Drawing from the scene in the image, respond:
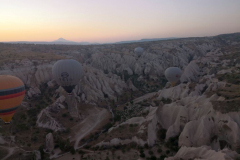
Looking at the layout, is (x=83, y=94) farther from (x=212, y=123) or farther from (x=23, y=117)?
(x=212, y=123)

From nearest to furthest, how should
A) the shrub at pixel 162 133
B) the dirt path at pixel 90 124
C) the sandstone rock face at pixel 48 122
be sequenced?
the shrub at pixel 162 133, the dirt path at pixel 90 124, the sandstone rock face at pixel 48 122

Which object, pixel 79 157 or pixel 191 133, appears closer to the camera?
pixel 191 133

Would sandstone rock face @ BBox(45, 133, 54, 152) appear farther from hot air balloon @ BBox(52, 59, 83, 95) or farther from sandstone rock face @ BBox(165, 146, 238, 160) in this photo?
sandstone rock face @ BBox(165, 146, 238, 160)

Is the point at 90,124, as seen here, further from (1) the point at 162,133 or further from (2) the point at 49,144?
(1) the point at 162,133

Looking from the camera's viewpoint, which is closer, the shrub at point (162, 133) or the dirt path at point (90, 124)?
the shrub at point (162, 133)

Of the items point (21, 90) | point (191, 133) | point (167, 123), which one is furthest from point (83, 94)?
point (191, 133)

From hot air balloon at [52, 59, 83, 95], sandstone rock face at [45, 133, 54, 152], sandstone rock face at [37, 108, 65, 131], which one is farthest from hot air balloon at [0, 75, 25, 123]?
sandstone rock face at [45, 133, 54, 152]

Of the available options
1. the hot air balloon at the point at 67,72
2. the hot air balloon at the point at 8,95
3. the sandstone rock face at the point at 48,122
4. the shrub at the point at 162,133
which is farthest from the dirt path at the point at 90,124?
the shrub at the point at 162,133

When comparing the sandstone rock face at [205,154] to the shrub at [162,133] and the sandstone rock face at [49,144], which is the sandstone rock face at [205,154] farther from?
the sandstone rock face at [49,144]
